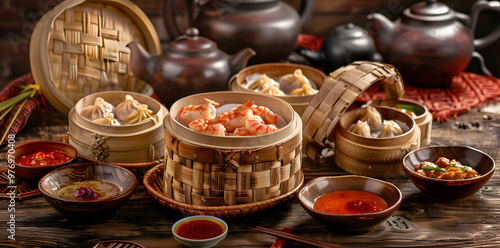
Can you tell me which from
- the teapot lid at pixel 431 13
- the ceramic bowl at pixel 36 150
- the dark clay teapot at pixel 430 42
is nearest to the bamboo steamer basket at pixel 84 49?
the ceramic bowl at pixel 36 150

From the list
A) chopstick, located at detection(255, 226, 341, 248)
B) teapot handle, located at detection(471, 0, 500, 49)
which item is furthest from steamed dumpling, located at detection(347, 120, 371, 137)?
teapot handle, located at detection(471, 0, 500, 49)

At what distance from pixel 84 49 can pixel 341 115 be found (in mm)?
1394

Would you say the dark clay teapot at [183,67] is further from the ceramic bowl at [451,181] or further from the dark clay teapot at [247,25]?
the ceramic bowl at [451,181]

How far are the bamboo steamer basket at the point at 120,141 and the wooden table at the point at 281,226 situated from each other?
157 mm

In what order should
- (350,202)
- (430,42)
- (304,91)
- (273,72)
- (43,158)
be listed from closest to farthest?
(350,202)
(43,158)
(304,91)
(273,72)
(430,42)

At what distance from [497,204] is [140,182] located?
1.51 meters

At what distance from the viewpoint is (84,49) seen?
2953mm

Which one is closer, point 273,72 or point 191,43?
point 191,43

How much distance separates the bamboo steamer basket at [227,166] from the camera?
6.64 ft

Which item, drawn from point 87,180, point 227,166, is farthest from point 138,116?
point 227,166

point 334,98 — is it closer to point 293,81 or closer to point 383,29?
point 293,81

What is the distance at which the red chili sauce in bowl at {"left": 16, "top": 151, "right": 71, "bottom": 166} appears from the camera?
237 cm

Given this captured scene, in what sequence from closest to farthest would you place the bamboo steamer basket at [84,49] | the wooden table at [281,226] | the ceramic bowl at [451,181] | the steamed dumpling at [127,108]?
the wooden table at [281,226] < the ceramic bowl at [451,181] < the steamed dumpling at [127,108] < the bamboo steamer basket at [84,49]

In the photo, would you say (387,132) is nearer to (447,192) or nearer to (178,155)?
(447,192)
